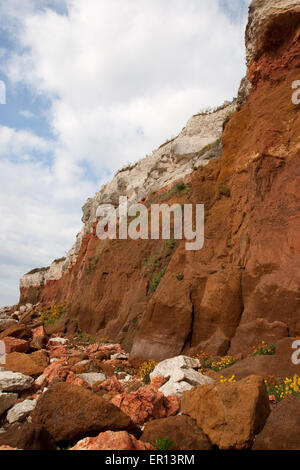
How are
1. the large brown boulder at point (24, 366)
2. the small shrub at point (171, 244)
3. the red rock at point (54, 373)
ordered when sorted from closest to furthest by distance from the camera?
the red rock at point (54, 373) → the large brown boulder at point (24, 366) → the small shrub at point (171, 244)

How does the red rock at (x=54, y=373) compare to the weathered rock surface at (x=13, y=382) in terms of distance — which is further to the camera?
the red rock at (x=54, y=373)

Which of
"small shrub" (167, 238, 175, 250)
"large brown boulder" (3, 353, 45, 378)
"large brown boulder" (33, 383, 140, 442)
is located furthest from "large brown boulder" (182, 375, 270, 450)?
"small shrub" (167, 238, 175, 250)

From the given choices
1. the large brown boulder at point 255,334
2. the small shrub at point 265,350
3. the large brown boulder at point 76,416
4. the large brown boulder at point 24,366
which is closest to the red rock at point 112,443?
the large brown boulder at point 76,416

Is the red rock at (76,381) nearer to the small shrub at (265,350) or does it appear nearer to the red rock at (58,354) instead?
the small shrub at (265,350)

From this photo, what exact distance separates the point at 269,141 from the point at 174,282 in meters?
5.54

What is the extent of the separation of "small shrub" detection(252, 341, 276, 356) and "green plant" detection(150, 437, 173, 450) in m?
3.88

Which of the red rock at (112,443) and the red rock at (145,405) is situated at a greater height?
the red rock at (112,443)

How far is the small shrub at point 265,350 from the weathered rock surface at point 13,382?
5.33m

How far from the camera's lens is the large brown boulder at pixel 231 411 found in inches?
153

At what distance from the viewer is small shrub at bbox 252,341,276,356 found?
7.13 meters

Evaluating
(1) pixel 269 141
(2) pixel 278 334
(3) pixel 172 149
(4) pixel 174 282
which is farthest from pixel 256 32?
(3) pixel 172 149

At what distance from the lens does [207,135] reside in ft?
101

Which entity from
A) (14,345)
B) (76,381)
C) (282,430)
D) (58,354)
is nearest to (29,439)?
(282,430)

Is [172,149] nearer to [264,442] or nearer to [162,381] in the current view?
[162,381]
